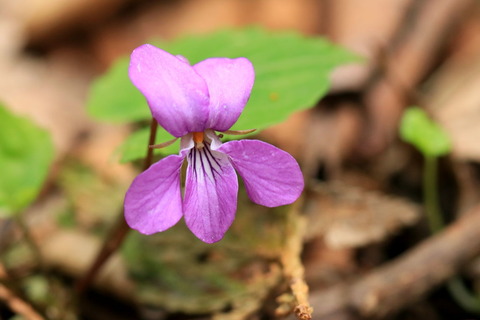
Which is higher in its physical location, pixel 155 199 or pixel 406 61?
pixel 406 61

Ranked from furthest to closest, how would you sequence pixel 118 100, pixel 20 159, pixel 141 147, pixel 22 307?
pixel 118 100 → pixel 20 159 → pixel 22 307 → pixel 141 147

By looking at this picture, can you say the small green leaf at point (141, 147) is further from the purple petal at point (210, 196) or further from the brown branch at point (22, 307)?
the brown branch at point (22, 307)

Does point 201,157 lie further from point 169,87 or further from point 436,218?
point 436,218

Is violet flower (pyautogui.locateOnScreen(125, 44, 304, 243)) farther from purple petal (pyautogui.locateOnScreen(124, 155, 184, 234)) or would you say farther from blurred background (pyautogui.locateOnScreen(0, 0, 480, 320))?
blurred background (pyautogui.locateOnScreen(0, 0, 480, 320))

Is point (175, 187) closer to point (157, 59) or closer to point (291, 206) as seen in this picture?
point (157, 59)

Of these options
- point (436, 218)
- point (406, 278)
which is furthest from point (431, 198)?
point (406, 278)

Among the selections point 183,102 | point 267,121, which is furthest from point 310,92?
point 183,102
